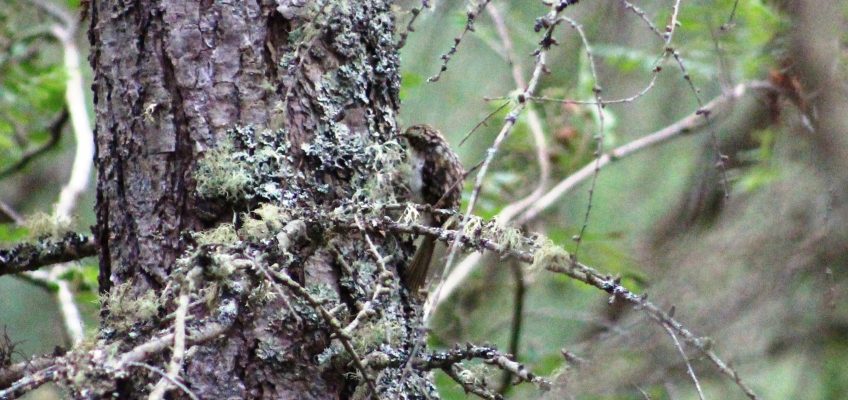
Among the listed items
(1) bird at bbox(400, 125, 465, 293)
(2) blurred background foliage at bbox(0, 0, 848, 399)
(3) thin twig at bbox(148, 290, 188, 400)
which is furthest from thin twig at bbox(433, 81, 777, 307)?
(3) thin twig at bbox(148, 290, 188, 400)

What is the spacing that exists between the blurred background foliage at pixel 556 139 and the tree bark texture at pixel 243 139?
1.30 meters

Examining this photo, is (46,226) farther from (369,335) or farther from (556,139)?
(556,139)

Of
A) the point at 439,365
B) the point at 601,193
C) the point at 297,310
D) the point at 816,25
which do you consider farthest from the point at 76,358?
the point at 601,193

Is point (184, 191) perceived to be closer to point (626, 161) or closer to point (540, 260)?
Answer: point (540, 260)

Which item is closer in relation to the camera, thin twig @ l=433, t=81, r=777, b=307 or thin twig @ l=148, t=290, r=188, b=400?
thin twig @ l=148, t=290, r=188, b=400

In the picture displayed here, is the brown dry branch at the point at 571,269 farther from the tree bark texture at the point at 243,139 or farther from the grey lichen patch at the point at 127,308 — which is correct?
the grey lichen patch at the point at 127,308

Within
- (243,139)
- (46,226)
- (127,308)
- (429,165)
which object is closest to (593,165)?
(429,165)

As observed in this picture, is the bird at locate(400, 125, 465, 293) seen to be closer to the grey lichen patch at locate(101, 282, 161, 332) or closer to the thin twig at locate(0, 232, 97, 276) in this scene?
the thin twig at locate(0, 232, 97, 276)

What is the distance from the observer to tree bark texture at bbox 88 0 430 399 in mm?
2217

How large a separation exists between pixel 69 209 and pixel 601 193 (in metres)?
3.75

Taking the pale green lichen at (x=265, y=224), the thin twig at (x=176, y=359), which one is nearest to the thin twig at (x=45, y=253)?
the pale green lichen at (x=265, y=224)

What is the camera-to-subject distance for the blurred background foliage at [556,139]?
4.34m

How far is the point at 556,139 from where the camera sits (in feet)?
17.9

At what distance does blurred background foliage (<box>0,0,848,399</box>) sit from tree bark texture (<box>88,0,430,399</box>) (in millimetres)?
1304
